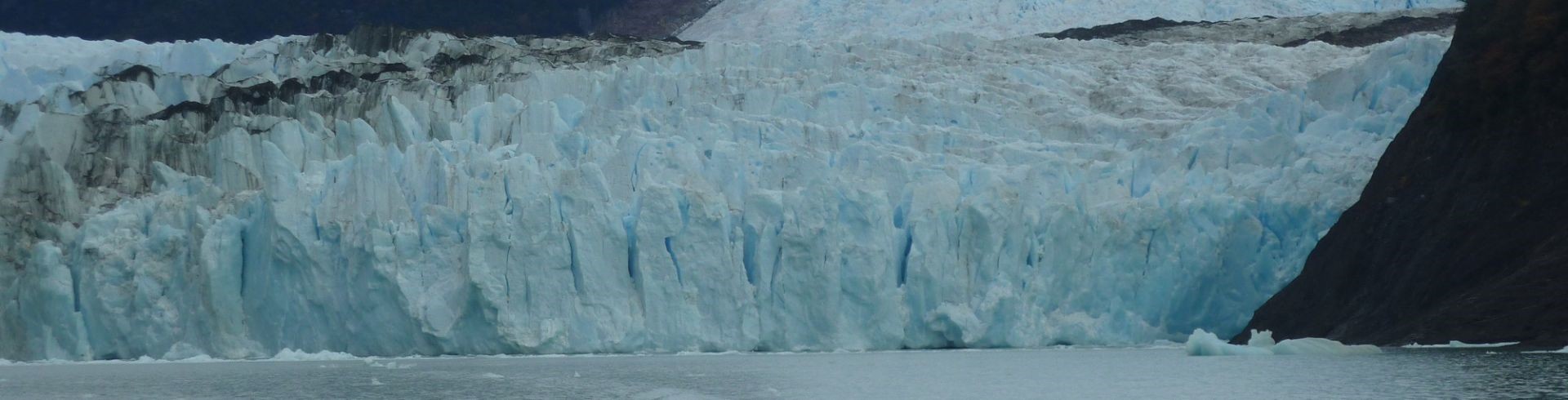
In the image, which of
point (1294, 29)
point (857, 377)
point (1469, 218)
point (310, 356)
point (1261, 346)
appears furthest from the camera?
point (1294, 29)

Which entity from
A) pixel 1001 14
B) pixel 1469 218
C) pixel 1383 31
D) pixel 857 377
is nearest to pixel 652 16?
pixel 1001 14

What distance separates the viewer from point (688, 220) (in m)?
23.5

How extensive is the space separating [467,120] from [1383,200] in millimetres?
12266

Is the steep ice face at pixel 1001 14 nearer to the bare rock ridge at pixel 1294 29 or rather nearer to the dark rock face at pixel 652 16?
the bare rock ridge at pixel 1294 29

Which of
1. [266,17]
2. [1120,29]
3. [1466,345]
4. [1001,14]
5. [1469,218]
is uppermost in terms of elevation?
[266,17]

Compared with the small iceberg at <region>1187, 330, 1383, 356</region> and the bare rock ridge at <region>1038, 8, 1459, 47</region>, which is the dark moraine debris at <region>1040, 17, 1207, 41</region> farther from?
the small iceberg at <region>1187, 330, 1383, 356</region>

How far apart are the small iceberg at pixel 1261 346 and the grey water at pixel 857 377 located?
0.45ft

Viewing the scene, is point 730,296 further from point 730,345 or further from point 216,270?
point 216,270

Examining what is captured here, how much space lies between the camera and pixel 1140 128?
26062 mm

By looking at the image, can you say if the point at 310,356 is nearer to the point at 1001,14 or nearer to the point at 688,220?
the point at 688,220

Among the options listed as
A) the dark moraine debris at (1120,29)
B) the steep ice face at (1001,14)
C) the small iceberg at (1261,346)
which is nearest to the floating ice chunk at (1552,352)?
the small iceberg at (1261,346)

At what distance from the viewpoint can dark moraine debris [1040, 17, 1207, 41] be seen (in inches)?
1282

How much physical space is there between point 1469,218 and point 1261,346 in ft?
8.39

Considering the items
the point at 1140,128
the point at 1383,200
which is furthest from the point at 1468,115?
the point at 1140,128
